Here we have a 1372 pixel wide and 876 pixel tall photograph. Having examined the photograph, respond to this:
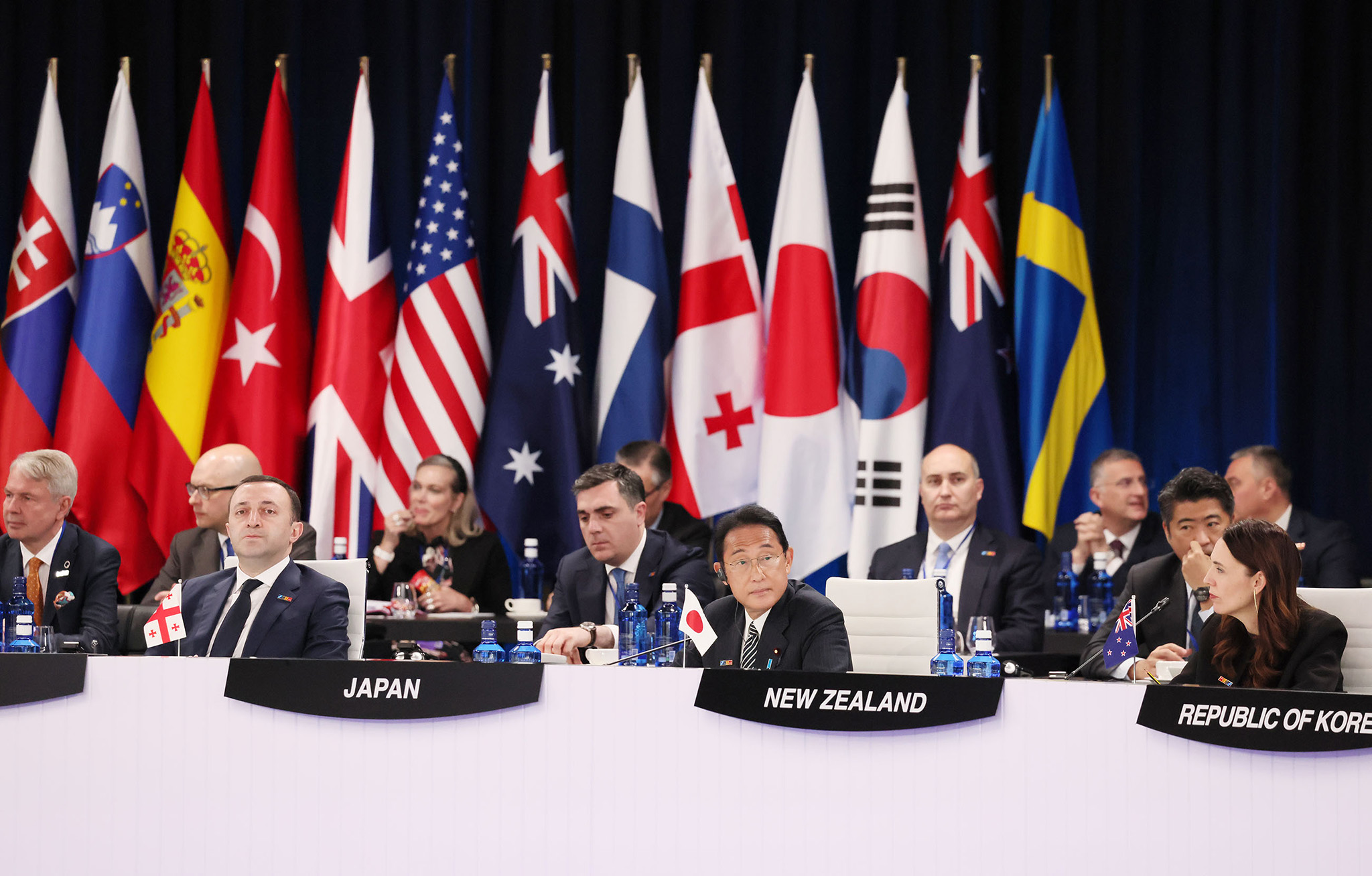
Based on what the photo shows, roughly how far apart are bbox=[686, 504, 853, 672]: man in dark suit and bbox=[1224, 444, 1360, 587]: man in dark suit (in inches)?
111

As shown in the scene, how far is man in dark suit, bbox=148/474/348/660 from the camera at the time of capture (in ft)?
12.7

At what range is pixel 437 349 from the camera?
6.54 meters

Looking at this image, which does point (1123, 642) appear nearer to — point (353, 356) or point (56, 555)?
point (56, 555)

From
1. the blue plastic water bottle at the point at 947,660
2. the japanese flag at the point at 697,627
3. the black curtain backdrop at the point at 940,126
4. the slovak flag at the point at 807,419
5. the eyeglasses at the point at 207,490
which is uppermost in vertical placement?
the black curtain backdrop at the point at 940,126

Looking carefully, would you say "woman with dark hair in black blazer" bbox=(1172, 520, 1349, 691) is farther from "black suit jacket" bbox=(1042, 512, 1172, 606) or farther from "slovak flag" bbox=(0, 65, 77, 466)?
"slovak flag" bbox=(0, 65, 77, 466)

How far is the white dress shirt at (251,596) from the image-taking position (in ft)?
12.8

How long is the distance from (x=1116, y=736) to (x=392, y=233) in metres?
5.26

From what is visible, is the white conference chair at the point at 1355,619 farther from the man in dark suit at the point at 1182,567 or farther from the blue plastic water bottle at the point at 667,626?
the blue plastic water bottle at the point at 667,626

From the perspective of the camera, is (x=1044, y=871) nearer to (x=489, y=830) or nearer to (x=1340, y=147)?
(x=489, y=830)

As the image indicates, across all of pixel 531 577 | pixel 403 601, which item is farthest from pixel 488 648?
pixel 531 577

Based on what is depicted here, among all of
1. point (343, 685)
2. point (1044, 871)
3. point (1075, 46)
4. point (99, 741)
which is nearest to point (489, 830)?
point (343, 685)

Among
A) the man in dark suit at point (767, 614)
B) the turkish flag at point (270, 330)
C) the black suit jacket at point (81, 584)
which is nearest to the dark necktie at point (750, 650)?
the man in dark suit at point (767, 614)

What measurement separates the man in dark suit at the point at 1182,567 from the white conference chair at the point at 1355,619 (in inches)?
17.1

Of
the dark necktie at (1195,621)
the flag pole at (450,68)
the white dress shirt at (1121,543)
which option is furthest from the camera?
the flag pole at (450,68)
